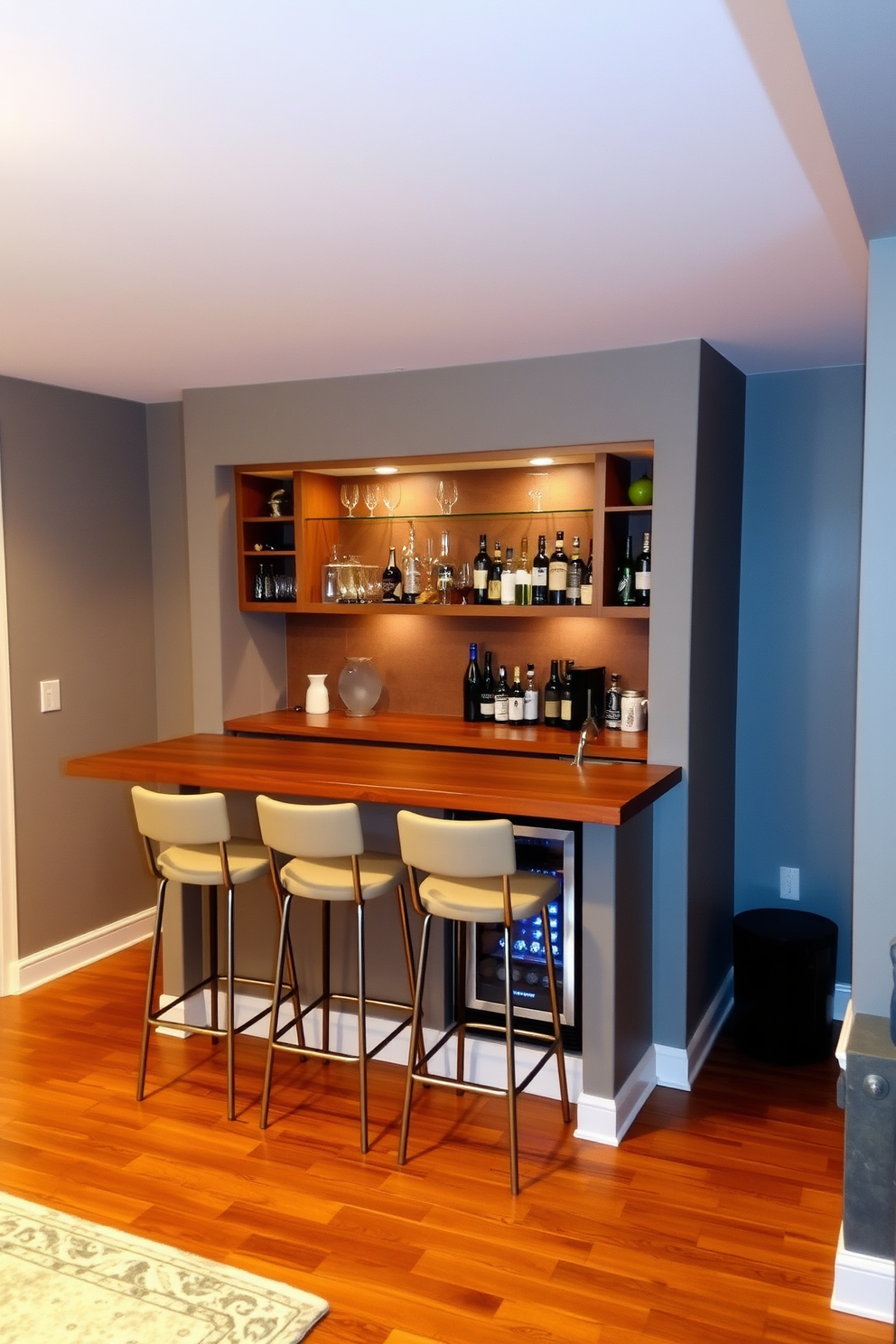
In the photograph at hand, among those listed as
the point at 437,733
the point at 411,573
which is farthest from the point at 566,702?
the point at 411,573

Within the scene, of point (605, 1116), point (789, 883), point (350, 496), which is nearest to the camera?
point (605, 1116)

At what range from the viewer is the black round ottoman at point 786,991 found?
3.75m

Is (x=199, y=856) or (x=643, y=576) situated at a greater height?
(x=643, y=576)

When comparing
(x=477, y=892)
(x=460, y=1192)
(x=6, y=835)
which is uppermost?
(x=477, y=892)

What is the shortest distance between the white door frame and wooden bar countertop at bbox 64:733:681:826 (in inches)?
29.5

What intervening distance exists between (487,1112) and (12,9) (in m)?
3.14

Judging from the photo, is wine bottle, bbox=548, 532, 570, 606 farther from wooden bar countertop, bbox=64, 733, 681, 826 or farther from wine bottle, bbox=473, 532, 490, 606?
wooden bar countertop, bbox=64, 733, 681, 826

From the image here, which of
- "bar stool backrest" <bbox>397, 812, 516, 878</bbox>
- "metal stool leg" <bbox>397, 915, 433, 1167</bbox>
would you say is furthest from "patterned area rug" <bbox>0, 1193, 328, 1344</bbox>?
"bar stool backrest" <bbox>397, 812, 516, 878</bbox>

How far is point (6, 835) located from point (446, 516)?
2.26 m

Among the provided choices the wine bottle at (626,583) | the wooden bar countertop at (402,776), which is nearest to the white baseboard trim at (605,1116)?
the wooden bar countertop at (402,776)

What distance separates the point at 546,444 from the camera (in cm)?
377

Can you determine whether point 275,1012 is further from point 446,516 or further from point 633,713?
point 446,516

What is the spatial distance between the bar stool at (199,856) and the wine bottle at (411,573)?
137 centimetres

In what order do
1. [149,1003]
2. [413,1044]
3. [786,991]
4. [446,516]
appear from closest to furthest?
[413,1044], [149,1003], [786,991], [446,516]
